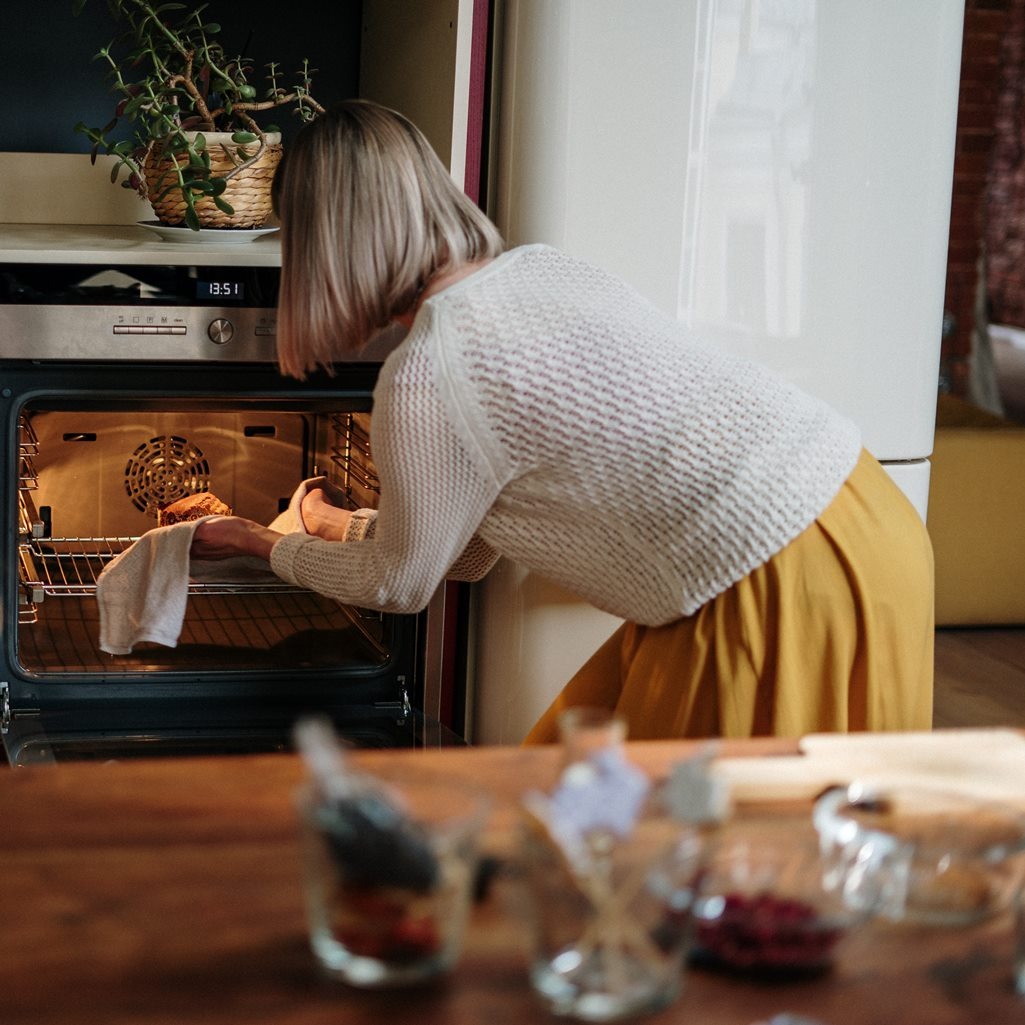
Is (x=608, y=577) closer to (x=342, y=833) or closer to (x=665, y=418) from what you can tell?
(x=665, y=418)

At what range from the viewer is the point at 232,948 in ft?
2.85

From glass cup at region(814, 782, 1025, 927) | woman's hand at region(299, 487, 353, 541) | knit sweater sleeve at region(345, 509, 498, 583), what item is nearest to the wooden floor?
knit sweater sleeve at region(345, 509, 498, 583)

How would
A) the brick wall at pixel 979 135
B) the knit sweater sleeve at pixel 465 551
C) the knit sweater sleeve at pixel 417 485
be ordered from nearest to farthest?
the knit sweater sleeve at pixel 417 485 < the knit sweater sleeve at pixel 465 551 < the brick wall at pixel 979 135

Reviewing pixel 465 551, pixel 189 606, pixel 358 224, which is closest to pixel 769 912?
pixel 358 224

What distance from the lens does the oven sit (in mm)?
2094

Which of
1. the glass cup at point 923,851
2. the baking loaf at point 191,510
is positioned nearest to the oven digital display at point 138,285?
the baking loaf at point 191,510

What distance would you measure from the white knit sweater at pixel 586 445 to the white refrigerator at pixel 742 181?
1.27 feet

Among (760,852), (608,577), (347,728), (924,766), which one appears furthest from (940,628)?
(760,852)

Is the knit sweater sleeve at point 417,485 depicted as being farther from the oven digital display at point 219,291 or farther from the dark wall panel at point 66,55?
the dark wall panel at point 66,55

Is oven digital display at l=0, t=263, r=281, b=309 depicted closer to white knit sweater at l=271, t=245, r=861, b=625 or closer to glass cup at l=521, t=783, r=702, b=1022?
white knit sweater at l=271, t=245, r=861, b=625

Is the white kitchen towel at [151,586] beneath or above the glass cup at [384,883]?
beneath

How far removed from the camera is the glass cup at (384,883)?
0.81 m

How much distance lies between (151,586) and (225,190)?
1.96ft

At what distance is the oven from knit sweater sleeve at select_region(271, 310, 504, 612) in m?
0.47
